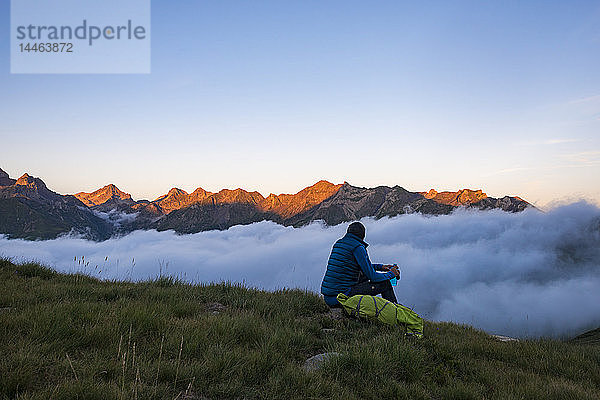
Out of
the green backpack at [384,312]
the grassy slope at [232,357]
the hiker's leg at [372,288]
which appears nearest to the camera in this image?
the grassy slope at [232,357]

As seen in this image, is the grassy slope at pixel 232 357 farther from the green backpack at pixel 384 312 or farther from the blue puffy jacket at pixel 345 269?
the blue puffy jacket at pixel 345 269

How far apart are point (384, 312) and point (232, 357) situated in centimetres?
347

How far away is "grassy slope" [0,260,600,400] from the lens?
3707 mm

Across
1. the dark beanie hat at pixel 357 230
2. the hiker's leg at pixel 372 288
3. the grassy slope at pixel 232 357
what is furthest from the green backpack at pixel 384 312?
the dark beanie hat at pixel 357 230

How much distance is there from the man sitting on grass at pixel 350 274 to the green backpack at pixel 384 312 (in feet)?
1.84

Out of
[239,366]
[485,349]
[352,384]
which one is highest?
[239,366]

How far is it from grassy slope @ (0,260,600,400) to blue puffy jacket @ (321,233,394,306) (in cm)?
91

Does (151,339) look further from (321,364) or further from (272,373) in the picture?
(321,364)

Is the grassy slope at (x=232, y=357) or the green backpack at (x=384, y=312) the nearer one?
the grassy slope at (x=232, y=357)

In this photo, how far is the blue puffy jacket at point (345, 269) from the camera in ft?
24.7

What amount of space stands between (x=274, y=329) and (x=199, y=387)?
2115mm

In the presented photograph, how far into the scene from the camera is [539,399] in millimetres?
4406

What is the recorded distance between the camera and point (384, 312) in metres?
6.62

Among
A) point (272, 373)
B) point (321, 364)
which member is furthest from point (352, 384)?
point (272, 373)
